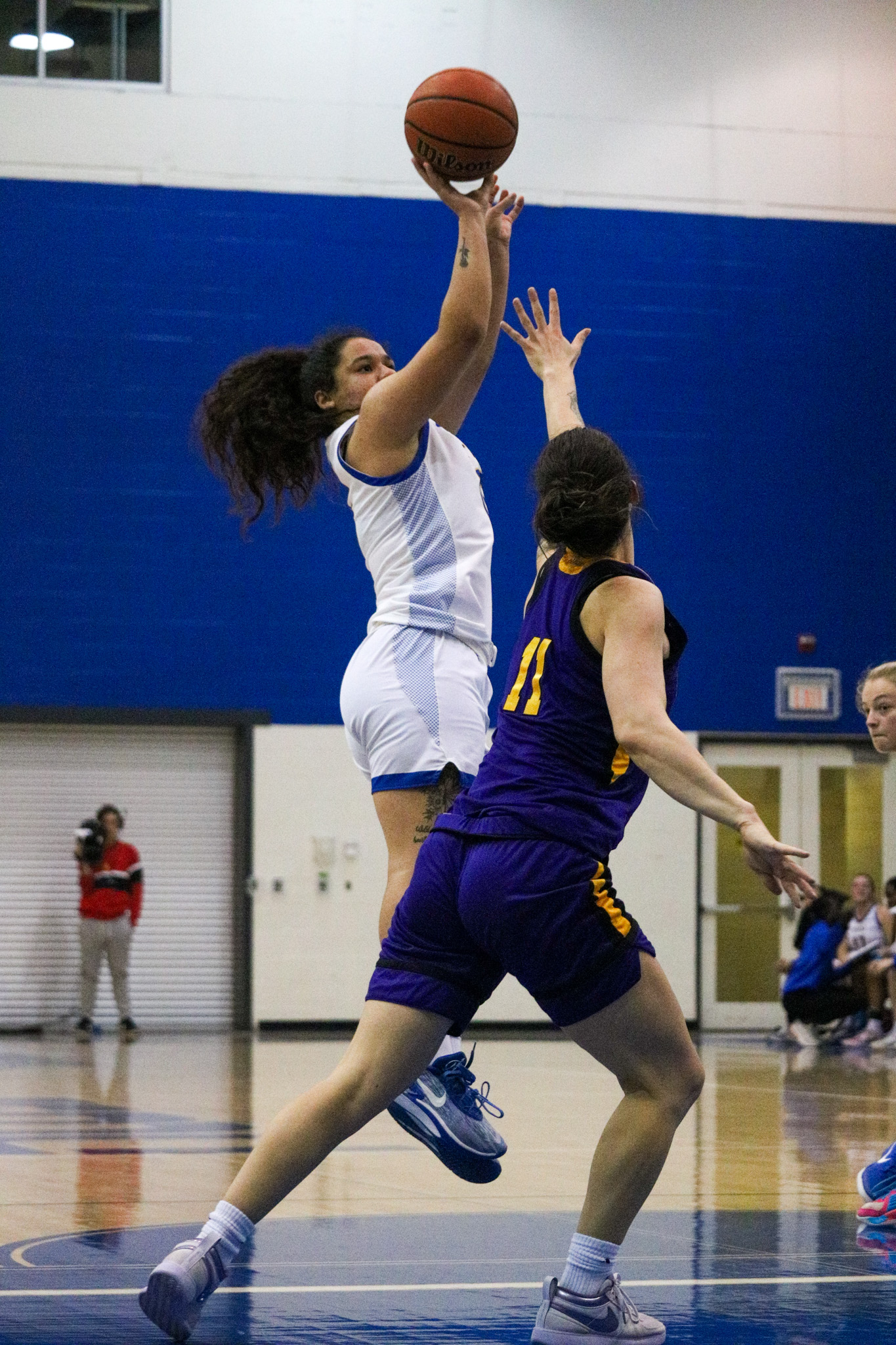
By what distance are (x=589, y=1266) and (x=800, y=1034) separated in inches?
414

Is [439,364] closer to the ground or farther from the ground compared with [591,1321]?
farther from the ground

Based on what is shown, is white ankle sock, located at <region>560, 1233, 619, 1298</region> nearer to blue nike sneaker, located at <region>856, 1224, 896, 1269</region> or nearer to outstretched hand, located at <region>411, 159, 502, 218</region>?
blue nike sneaker, located at <region>856, 1224, 896, 1269</region>

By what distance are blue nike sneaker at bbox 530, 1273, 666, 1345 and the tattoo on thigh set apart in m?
1.01

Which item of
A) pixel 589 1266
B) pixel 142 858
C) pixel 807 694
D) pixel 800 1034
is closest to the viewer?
pixel 589 1266

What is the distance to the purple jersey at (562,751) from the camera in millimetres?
2930

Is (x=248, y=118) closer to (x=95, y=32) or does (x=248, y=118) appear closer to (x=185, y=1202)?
(x=95, y=32)

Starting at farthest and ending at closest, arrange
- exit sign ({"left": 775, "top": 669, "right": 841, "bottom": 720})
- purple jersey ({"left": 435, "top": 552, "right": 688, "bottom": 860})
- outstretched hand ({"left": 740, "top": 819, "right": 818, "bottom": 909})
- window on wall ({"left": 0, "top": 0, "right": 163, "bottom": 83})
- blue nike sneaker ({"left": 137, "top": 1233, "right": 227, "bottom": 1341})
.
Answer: exit sign ({"left": 775, "top": 669, "right": 841, "bottom": 720}) → window on wall ({"left": 0, "top": 0, "right": 163, "bottom": 83}) → purple jersey ({"left": 435, "top": 552, "right": 688, "bottom": 860}) → blue nike sneaker ({"left": 137, "top": 1233, "right": 227, "bottom": 1341}) → outstretched hand ({"left": 740, "top": 819, "right": 818, "bottom": 909})

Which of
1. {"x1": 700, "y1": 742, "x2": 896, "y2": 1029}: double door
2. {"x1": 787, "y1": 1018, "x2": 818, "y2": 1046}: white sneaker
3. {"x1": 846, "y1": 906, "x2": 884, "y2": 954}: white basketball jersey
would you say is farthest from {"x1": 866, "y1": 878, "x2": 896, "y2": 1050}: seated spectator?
{"x1": 700, "y1": 742, "x2": 896, "y2": 1029}: double door

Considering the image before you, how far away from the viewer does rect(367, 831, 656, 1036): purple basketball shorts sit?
286 cm

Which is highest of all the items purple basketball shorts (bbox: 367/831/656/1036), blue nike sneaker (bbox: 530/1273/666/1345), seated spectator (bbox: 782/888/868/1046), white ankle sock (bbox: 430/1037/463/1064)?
purple basketball shorts (bbox: 367/831/656/1036)

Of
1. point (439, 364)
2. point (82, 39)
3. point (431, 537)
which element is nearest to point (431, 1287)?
point (431, 537)

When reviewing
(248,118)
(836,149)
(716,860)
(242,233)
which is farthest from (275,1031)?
(836,149)

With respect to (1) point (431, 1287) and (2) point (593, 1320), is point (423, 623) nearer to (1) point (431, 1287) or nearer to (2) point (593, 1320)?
(1) point (431, 1287)

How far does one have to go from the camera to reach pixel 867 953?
41.8ft
